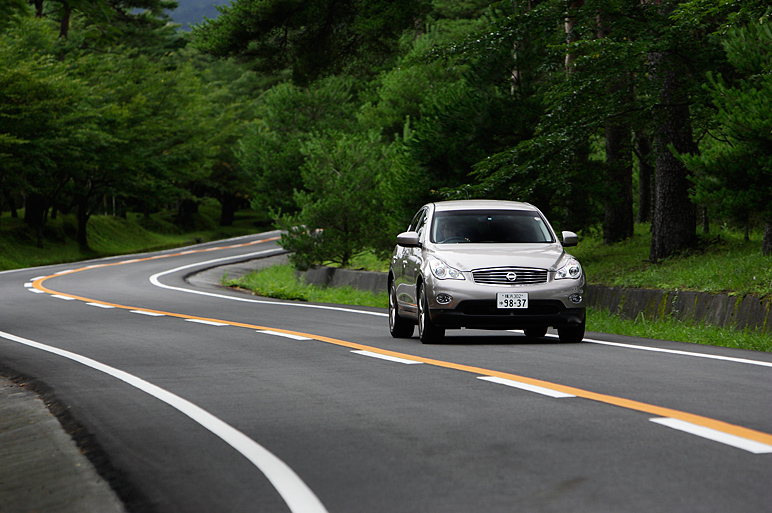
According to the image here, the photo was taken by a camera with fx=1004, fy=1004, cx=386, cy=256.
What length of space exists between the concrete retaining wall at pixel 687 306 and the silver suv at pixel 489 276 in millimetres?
2353

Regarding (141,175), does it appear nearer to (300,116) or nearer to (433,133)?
(300,116)

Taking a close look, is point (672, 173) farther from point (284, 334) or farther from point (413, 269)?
point (284, 334)

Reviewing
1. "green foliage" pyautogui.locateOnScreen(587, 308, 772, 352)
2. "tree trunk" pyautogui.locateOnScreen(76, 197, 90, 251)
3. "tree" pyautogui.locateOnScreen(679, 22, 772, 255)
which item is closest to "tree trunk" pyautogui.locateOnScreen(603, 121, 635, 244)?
"green foliage" pyautogui.locateOnScreen(587, 308, 772, 352)

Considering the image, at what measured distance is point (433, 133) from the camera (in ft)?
68.6

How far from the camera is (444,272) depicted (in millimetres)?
11742

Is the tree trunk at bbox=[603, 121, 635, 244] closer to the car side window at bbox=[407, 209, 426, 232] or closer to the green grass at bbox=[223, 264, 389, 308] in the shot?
the green grass at bbox=[223, 264, 389, 308]

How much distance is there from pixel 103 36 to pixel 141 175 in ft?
138

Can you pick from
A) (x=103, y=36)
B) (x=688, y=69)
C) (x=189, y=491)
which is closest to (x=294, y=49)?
(x=688, y=69)

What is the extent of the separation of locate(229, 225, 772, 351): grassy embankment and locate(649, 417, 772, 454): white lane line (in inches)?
228

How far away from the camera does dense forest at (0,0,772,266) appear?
14.7 m

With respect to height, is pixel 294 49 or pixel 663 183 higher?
pixel 294 49

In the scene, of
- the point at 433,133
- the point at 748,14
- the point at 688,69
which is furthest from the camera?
the point at 433,133

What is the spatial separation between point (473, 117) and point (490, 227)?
326 inches

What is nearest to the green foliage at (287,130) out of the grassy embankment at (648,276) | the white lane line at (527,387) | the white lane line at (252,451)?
the grassy embankment at (648,276)
